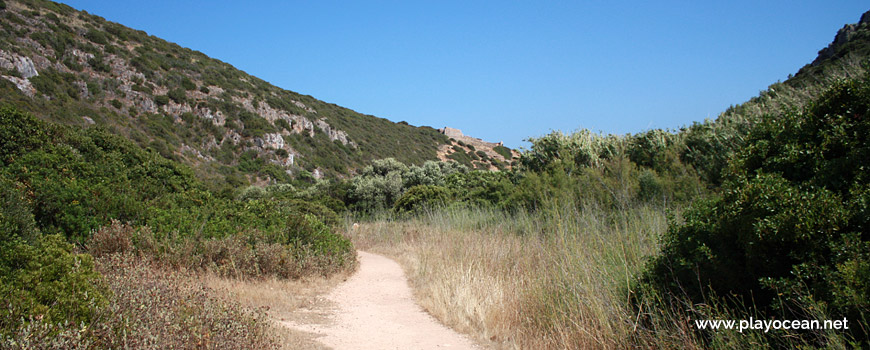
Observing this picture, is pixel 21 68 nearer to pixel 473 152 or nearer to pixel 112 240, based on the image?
pixel 112 240

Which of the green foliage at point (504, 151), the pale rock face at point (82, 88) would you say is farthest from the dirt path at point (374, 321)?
the green foliage at point (504, 151)

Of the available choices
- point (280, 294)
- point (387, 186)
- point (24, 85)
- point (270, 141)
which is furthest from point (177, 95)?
point (280, 294)

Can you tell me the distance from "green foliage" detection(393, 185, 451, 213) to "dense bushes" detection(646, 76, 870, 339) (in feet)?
41.2

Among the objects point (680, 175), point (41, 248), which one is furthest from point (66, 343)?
point (680, 175)

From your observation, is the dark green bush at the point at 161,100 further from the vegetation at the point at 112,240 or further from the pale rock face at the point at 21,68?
the vegetation at the point at 112,240

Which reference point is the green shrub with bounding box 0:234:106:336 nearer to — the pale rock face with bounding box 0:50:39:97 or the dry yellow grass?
the dry yellow grass

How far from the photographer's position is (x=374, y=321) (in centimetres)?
564

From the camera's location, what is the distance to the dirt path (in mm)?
4738

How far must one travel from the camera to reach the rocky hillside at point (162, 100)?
24781mm

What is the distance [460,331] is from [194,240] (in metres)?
4.21

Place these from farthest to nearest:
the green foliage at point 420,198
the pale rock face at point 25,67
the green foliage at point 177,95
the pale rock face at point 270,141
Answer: the pale rock face at point 270,141 < the green foliage at point 177,95 < the pale rock face at point 25,67 < the green foliage at point 420,198

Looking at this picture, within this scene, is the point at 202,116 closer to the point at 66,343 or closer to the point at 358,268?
the point at 358,268

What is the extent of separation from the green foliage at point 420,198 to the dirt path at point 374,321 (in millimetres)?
8100

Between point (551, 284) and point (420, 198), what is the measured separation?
12.5 meters
